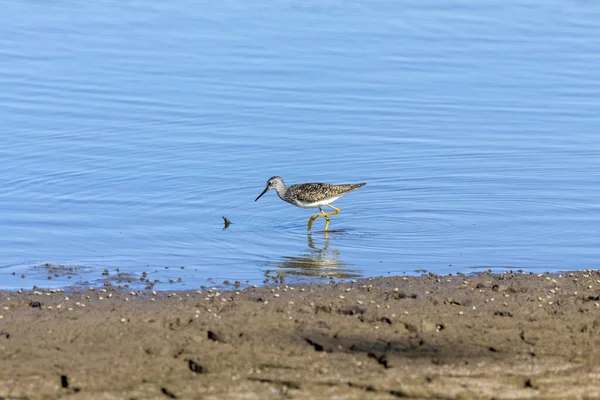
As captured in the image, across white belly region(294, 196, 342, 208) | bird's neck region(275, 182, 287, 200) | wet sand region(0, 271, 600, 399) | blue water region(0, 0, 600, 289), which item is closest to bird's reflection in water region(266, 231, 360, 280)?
blue water region(0, 0, 600, 289)

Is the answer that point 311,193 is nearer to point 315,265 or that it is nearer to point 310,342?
point 315,265

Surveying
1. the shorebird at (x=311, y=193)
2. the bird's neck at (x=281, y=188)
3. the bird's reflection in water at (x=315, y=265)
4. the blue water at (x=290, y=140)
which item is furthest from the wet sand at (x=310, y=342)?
the bird's neck at (x=281, y=188)

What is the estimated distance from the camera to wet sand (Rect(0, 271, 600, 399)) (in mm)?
7723

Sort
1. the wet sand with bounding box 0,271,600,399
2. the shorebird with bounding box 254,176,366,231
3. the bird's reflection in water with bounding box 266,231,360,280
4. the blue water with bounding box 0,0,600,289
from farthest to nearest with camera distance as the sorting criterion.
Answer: the shorebird with bounding box 254,176,366,231
the blue water with bounding box 0,0,600,289
the bird's reflection in water with bounding box 266,231,360,280
the wet sand with bounding box 0,271,600,399

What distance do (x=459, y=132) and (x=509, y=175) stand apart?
98.7 inches

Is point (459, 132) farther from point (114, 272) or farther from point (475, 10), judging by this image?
point (475, 10)

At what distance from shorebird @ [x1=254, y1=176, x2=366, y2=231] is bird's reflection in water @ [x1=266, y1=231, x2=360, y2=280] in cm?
126

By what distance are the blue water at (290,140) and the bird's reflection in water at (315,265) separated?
0.05m

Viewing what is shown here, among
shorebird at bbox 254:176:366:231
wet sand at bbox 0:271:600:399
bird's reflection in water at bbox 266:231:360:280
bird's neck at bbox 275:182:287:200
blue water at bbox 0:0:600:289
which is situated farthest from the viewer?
bird's neck at bbox 275:182:287:200

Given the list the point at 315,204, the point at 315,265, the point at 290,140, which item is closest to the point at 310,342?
the point at 315,265

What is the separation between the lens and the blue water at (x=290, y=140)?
523 inches

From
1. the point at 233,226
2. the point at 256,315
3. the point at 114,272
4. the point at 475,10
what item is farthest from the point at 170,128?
the point at 475,10

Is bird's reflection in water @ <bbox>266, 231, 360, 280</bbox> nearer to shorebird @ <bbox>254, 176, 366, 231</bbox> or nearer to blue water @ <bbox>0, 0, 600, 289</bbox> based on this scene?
blue water @ <bbox>0, 0, 600, 289</bbox>

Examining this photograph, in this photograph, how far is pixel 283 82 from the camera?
22.5 metres
